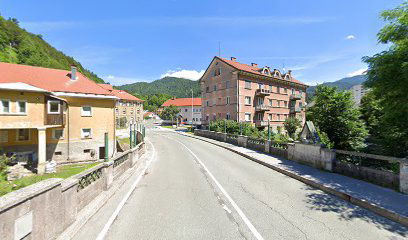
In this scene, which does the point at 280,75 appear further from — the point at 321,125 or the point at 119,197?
the point at 119,197

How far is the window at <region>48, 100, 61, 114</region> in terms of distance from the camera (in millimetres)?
18406

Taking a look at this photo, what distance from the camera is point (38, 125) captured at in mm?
17547

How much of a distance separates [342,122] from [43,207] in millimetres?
20909

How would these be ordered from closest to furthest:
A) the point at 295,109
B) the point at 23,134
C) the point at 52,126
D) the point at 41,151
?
1. the point at 41,151
2. the point at 52,126
3. the point at 23,134
4. the point at 295,109

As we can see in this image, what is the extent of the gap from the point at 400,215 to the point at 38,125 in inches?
989

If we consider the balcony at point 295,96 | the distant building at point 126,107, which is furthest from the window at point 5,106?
the balcony at point 295,96

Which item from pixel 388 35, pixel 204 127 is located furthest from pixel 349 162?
pixel 204 127

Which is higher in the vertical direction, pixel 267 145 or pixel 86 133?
pixel 86 133

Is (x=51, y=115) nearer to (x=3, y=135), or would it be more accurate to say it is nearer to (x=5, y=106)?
(x=5, y=106)

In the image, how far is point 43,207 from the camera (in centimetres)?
352

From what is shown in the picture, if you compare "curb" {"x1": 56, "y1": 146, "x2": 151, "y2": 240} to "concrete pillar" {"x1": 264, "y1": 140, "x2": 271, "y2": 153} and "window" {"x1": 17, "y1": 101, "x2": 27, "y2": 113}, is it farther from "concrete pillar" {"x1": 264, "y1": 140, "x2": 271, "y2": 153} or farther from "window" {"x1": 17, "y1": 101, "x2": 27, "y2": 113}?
"window" {"x1": 17, "y1": 101, "x2": 27, "y2": 113}

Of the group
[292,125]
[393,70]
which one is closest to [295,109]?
[292,125]

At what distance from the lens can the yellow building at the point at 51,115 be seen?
16578 mm

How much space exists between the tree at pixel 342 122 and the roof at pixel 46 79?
2508 cm
